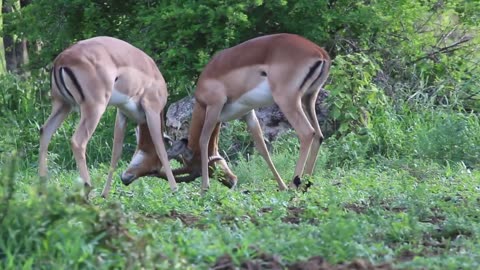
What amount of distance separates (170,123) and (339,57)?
2088 millimetres

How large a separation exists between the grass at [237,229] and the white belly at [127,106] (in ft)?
3.95

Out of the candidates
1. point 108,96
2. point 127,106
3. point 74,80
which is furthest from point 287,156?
point 74,80

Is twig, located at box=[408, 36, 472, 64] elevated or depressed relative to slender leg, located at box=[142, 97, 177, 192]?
depressed

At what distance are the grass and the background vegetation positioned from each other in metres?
0.01

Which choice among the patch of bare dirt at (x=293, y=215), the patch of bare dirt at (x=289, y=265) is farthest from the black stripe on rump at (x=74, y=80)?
the patch of bare dirt at (x=289, y=265)

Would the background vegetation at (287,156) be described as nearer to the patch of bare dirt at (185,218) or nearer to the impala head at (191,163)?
the patch of bare dirt at (185,218)

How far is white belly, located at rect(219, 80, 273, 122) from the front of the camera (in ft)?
28.4

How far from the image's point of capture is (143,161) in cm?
898

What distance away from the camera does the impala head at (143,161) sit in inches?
351

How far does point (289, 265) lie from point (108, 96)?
12.7 ft

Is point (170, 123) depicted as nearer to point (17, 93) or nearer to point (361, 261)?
point (17, 93)

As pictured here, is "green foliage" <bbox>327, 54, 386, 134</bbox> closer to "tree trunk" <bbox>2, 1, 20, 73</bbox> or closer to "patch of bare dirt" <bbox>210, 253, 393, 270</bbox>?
"tree trunk" <bbox>2, 1, 20, 73</bbox>

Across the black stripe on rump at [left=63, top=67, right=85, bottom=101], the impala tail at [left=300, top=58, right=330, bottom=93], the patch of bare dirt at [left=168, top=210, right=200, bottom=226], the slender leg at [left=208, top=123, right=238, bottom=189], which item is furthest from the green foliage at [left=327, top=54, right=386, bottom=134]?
the patch of bare dirt at [left=168, top=210, right=200, bottom=226]

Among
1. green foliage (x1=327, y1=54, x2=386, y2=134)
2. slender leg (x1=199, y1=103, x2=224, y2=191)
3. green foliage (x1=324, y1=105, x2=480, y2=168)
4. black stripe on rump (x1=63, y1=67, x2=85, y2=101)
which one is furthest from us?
green foliage (x1=327, y1=54, x2=386, y2=134)
